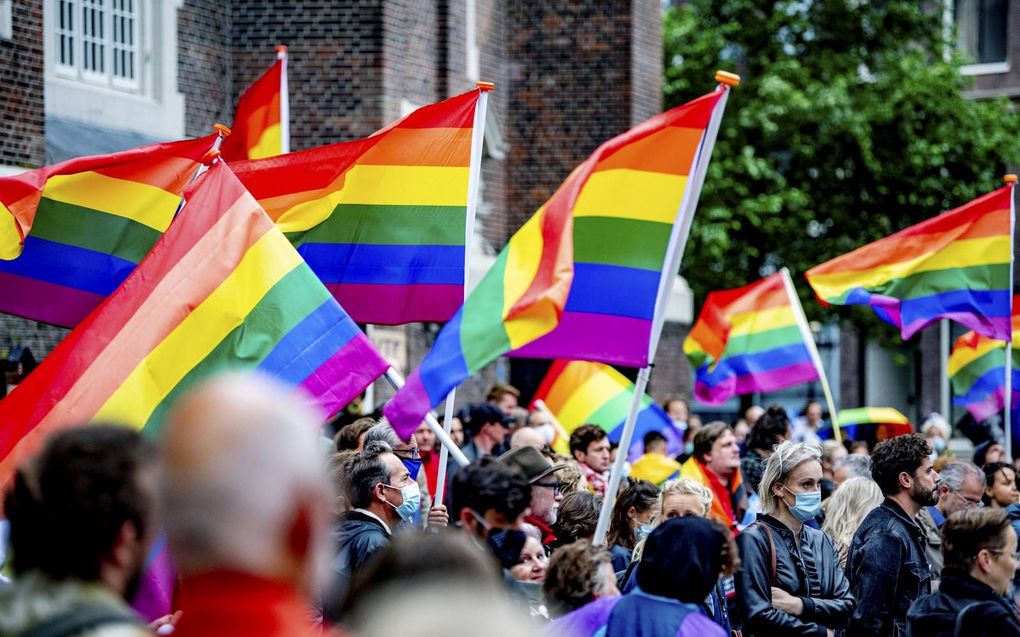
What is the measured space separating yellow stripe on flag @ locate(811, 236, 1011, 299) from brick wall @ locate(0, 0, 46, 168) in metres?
6.17

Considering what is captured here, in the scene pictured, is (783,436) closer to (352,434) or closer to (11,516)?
(352,434)

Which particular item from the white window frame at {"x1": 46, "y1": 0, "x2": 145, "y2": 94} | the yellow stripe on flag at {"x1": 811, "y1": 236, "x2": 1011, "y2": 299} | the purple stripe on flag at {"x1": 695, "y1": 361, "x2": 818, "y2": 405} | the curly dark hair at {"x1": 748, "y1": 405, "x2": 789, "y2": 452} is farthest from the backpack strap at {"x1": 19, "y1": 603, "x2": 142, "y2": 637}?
the white window frame at {"x1": 46, "y1": 0, "x2": 145, "y2": 94}

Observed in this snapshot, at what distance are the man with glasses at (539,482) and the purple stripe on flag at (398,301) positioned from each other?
4.01ft

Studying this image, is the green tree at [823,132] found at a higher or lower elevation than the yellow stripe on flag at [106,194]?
higher

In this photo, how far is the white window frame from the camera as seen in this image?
46.3 ft

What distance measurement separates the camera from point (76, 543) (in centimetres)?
282

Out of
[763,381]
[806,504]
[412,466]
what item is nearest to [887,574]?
[806,504]

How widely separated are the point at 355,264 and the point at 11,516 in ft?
16.6

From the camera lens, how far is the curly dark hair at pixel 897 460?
6973 mm

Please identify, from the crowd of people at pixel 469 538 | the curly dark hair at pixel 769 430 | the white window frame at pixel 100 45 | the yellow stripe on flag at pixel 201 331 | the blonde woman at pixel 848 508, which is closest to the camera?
the crowd of people at pixel 469 538

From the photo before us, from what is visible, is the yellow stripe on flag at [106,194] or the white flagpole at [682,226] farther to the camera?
the yellow stripe on flag at [106,194]

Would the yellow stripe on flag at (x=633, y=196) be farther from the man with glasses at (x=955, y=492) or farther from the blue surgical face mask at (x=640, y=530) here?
the man with glasses at (x=955, y=492)

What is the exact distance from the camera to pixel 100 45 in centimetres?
1470

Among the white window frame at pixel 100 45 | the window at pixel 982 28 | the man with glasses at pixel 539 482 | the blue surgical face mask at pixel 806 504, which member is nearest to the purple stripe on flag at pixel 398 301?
the man with glasses at pixel 539 482
